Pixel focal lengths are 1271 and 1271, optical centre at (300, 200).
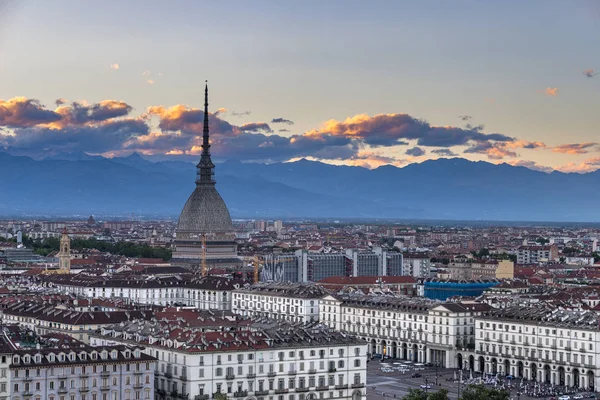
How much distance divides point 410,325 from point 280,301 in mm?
18397

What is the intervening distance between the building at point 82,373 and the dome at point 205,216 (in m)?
105

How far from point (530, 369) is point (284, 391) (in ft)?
77.1

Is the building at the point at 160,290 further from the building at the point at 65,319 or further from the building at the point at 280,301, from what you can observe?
the building at the point at 65,319

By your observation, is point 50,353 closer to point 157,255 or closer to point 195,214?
point 195,214

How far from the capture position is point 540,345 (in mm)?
80500

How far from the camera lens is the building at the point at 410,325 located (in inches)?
3477

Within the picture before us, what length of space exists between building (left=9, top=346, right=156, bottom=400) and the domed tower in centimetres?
10129

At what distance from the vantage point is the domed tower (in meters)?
163

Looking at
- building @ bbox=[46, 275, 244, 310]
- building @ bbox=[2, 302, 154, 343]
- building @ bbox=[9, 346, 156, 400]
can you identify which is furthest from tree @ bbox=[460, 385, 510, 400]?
building @ bbox=[46, 275, 244, 310]

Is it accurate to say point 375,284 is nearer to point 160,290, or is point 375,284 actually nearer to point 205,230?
point 160,290

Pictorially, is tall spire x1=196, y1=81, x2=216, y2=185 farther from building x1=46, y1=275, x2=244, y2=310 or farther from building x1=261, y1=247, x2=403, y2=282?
building x1=46, y1=275, x2=244, y2=310

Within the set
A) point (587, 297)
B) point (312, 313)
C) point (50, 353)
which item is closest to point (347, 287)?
point (312, 313)

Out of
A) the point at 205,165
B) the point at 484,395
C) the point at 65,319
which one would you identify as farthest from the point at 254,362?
the point at 205,165

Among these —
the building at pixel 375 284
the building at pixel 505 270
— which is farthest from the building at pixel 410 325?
the building at pixel 505 270
